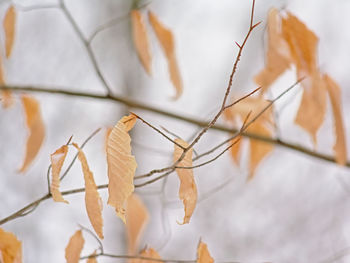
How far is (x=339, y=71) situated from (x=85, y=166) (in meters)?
2.33

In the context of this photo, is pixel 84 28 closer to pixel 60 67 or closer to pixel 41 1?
pixel 60 67

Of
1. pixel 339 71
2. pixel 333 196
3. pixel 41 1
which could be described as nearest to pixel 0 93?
pixel 41 1

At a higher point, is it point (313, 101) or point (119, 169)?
point (313, 101)

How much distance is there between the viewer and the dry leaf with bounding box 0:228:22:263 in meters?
0.42

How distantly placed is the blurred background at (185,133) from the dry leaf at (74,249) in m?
1.50

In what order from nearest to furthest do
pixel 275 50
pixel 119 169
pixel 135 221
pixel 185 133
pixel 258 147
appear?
pixel 119 169 → pixel 275 50 → pixel 135 221 → pixel 258 147 → pixel 185 133

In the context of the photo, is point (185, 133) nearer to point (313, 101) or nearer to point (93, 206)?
point (313, 101)

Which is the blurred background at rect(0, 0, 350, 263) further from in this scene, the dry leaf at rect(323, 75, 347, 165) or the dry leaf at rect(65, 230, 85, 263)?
the dry leaf at rect(65, 230, 85, 263)

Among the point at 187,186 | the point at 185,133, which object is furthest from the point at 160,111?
the point at 185,133

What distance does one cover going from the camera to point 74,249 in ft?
1.48

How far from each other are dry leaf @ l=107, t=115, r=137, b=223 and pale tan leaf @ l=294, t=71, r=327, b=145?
244 millimetres

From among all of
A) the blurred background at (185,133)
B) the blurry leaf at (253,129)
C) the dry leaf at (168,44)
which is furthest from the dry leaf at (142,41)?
the blurred background at (185,133)

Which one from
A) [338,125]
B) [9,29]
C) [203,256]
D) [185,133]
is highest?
[185,133]

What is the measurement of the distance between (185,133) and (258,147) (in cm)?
195
